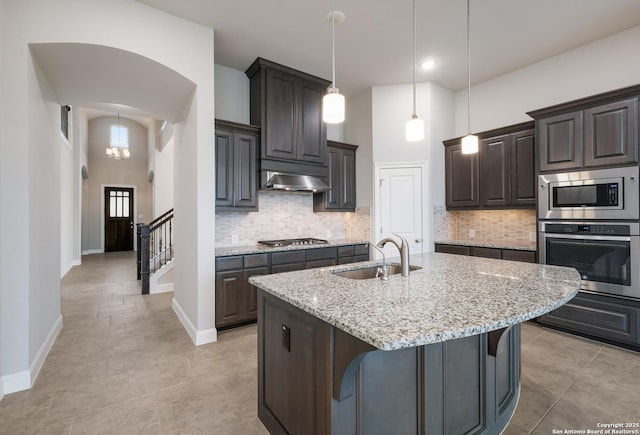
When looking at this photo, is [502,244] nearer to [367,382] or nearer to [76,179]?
[367,382]

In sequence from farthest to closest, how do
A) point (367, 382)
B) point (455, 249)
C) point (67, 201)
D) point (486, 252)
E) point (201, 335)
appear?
point (67, 201) → point (455, 249) → point (486, 252) → point (201, 335) → point (367, 382)

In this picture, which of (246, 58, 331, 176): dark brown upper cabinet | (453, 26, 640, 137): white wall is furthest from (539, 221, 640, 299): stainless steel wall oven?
(246, 58, 331, 176): dark brown upper cabinet

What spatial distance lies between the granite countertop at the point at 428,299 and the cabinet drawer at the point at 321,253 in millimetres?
1861

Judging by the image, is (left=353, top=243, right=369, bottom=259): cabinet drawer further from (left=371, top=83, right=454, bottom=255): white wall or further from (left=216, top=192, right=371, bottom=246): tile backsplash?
(left=371, top=83, right=454, bottom=255): white wall

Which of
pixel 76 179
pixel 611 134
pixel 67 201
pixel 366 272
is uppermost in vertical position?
pixel 76 179

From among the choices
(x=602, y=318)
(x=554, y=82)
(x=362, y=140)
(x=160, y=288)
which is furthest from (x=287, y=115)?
(x=602, y=318)

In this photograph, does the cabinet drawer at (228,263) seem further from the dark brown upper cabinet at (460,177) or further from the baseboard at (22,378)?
the dark brown upper cabinet at (460,177)

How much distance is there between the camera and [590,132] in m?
3.18

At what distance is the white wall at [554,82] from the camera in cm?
338

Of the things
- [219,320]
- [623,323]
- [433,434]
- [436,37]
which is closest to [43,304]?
[219,320]

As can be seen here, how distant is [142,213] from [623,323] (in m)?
13.1

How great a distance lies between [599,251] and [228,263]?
3.92 m

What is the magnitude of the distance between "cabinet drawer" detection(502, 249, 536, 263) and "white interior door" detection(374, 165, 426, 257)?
110 centimetres

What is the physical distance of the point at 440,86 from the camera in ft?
15.7
